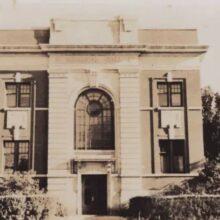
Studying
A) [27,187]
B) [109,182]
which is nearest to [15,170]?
[27,187]

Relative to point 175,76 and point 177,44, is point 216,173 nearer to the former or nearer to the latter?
point 175,76

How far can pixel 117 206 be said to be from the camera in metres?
27.6

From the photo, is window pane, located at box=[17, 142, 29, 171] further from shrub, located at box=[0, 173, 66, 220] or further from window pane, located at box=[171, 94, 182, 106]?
window pane, located at box=[171, 94, 182, 106]

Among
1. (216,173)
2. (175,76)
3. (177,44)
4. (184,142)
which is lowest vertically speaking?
(216,173)

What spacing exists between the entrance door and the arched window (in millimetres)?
1917

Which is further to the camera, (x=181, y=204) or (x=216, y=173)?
(x=216, y=173)

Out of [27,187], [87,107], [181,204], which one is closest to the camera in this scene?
[181,204]

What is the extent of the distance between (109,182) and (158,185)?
9.83ft

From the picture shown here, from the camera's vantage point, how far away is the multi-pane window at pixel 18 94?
29.3 metres

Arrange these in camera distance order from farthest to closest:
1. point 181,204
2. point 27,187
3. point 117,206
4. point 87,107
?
point 87,107, point 117,206, point 27,187, point 181,204

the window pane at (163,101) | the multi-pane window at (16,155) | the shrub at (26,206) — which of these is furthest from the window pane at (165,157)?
the shrub at (26,206)

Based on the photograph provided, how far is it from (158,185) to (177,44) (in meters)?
9.11

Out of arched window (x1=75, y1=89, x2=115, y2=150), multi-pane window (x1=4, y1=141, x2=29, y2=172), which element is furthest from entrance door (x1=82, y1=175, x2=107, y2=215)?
multi-pane window (x1=4, y1=141, x2=29, y2=172)

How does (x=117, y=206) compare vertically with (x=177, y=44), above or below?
below
